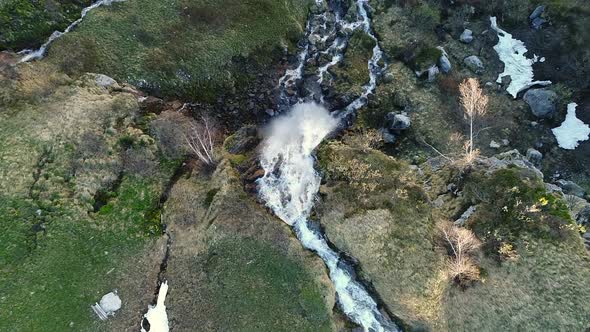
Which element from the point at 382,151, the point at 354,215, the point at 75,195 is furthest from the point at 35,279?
the point at 382,151

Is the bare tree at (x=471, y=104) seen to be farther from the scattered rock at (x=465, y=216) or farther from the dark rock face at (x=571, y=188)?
the dark rock face at (x=571, y=188)

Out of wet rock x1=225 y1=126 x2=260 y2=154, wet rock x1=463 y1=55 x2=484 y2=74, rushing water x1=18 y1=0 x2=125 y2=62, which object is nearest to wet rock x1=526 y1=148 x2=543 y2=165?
wet rock x1=463 y1=55 x2=484 y2=74

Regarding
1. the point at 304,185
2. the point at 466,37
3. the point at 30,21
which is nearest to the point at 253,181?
the point at 304,185

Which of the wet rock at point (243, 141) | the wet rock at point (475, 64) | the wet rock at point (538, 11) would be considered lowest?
the wet rock at point (475, 64)

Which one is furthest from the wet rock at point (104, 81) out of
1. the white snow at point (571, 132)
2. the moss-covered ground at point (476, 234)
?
the white snow at point (571, 132)

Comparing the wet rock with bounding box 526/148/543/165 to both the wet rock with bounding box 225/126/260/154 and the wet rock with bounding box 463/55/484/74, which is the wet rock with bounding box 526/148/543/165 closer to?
the wet rock with bounding box 463/55/484/74

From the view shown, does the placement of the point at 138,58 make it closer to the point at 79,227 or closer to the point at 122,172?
the point at 122,172
